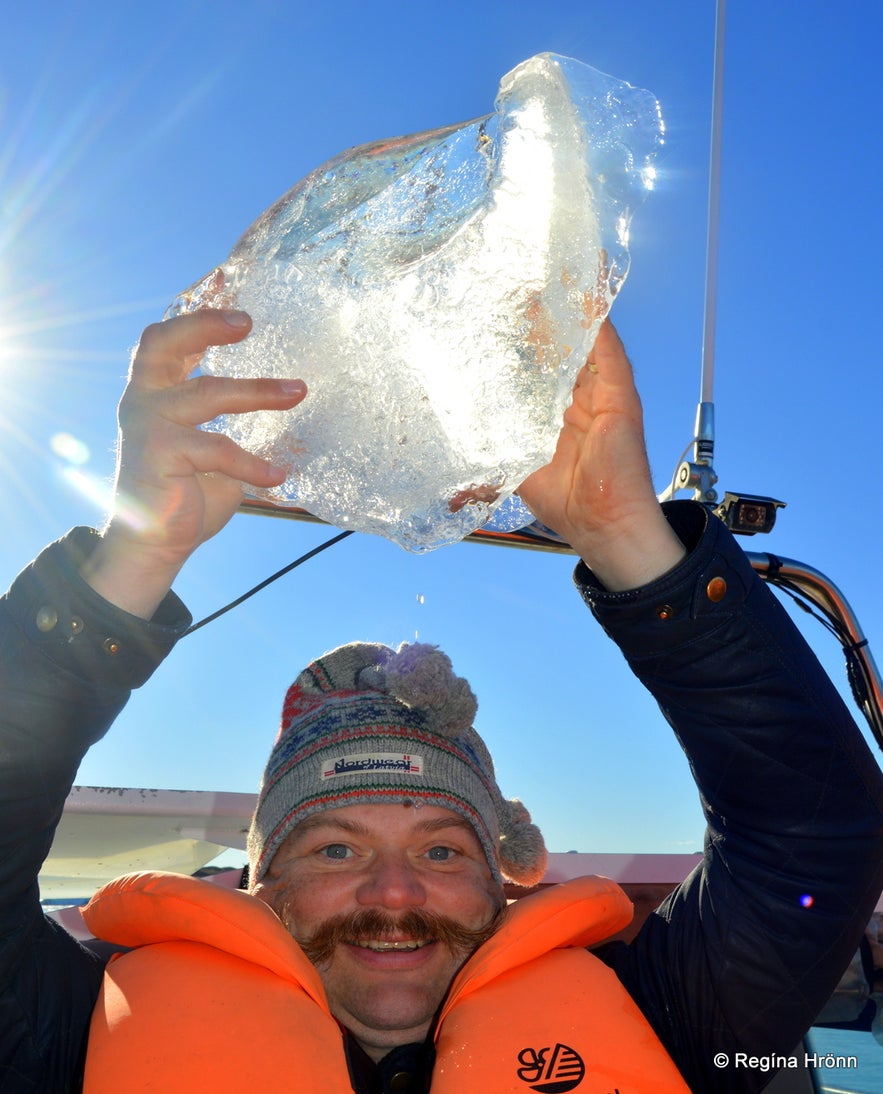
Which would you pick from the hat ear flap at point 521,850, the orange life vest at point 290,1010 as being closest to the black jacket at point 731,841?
the orange life vest at point 290,1010

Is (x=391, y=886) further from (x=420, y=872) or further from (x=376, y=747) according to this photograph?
(x=376, y=747)

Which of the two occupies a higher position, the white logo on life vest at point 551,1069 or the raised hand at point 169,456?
the raised hand at point 169,456

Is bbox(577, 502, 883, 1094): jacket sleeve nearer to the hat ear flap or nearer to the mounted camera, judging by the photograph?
the mounted camera

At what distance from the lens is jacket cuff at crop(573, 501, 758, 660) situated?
5.46ft

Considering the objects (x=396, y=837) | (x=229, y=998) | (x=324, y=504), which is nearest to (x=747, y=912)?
(x=396, y=837)

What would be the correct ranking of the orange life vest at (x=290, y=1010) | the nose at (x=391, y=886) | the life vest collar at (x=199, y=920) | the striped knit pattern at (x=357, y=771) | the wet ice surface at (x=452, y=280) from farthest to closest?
the striped knit pattern at (x=357, y=771), the nose at (x=391, y=886), the life vest collar at (x=199, y=920), the orange life vest at (x=290, y=1010), the wet ice surface at (x=452, y=280)

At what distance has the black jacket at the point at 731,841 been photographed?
163 centimetres

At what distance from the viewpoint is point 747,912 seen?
5.80ft

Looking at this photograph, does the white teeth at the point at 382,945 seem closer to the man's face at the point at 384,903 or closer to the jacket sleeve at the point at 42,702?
the man's face at the point at 384,903

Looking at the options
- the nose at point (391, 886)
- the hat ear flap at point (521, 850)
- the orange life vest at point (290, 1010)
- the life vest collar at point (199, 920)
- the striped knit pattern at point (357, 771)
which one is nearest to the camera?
the orange life vest at point (290, 1010)

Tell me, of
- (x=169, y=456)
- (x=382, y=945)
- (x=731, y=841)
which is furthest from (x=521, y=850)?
(x=169, y=456)

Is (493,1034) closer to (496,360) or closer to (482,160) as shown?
(496,360)

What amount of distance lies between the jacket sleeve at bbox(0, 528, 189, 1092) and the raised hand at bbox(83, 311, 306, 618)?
5 cm

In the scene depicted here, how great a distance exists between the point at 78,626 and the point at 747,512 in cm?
151
